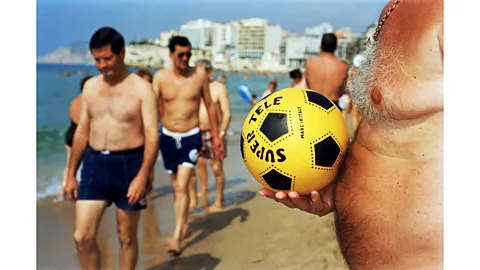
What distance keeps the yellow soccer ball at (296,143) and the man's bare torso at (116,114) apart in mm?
1882

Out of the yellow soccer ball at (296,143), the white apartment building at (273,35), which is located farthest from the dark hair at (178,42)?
the white apartment building at (273,35)

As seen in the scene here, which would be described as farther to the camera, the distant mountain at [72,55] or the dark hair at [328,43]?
the distant mountain at [72,55]

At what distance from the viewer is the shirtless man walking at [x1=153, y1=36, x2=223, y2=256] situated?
17.0 feet

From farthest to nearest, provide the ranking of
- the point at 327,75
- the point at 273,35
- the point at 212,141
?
1. the point at 273,35
2. the point at 212,141
3. the point at 327,75

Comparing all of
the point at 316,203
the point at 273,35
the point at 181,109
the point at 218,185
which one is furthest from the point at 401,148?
the point at 273,35

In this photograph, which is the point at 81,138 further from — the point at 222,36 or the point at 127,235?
the point at 222,36

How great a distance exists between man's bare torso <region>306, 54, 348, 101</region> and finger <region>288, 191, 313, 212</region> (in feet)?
12.6

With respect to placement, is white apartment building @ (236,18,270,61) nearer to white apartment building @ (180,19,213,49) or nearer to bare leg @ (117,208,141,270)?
white apartment building @ (180,19,213,49)

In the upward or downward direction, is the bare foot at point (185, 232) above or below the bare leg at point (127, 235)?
below

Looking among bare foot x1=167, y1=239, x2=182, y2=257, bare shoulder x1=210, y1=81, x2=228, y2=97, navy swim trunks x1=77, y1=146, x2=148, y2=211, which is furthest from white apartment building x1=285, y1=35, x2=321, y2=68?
navy swim trunks x1=77, y1=146, x2=148, y2=211

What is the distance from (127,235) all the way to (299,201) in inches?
82.8

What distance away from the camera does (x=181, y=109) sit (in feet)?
17.6

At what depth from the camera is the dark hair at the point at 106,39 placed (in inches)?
146

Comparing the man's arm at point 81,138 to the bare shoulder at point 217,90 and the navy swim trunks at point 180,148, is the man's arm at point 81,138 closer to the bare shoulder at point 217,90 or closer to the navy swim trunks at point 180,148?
the navy swim trunks at point 180,148
